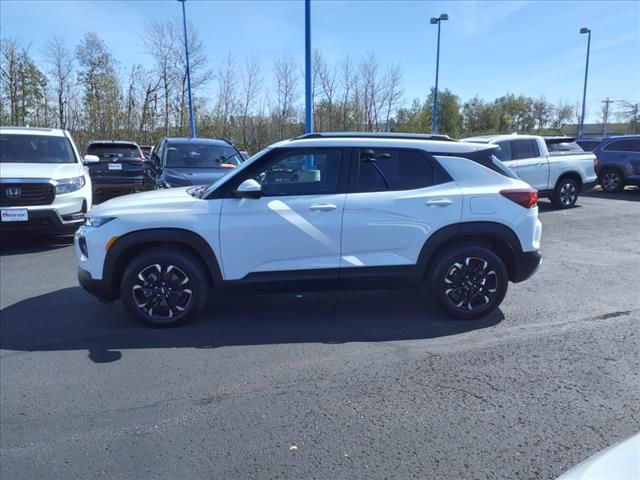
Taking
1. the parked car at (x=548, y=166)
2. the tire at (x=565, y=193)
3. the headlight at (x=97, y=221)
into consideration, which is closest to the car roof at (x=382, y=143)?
the headlight at (x=97, y=221)

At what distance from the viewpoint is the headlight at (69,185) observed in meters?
8.30

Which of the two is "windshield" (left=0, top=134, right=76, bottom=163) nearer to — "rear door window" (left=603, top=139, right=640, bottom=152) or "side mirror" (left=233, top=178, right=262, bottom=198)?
"side mirror" (left=233, top=178, right=262, bottom=198)

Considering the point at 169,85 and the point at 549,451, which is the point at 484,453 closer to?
the point at 549,451

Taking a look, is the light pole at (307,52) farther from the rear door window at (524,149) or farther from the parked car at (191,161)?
the rear door window at (524,149)

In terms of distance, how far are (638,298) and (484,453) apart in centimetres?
392

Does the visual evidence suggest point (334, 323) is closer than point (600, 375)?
No

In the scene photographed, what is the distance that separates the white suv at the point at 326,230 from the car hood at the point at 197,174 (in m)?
4.08

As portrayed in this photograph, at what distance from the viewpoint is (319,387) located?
3723 mm

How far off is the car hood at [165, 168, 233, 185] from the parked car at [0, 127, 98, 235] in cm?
151

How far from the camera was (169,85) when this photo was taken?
28625 mm

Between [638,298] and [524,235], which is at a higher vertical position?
[524,235]

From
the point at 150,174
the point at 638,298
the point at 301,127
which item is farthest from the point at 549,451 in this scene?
the point at 301,127

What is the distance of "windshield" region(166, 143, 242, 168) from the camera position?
10.1 m

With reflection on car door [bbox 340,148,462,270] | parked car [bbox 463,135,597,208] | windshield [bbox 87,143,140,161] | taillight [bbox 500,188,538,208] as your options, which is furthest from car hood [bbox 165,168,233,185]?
parked car [bbox 463,135,597,208]
